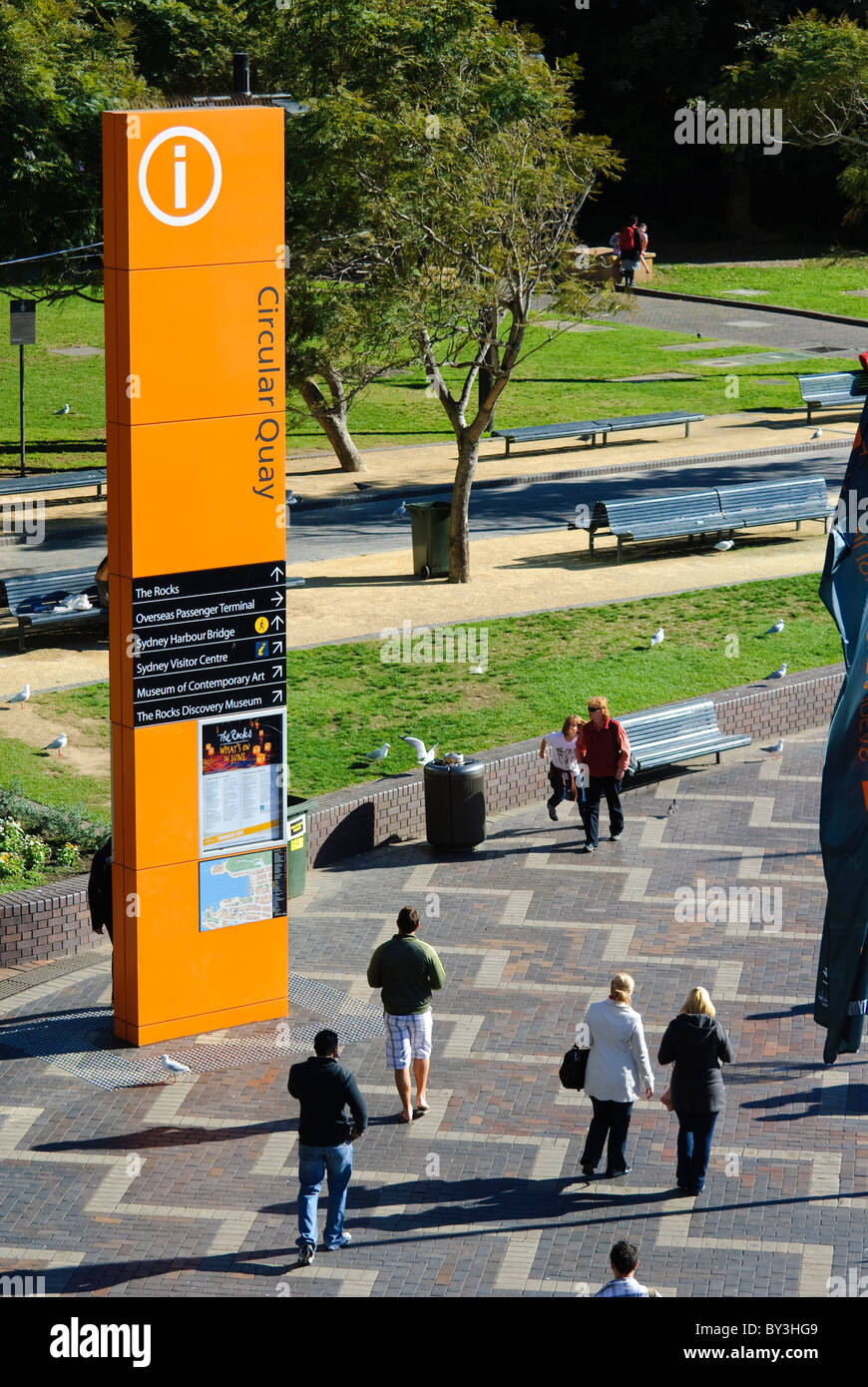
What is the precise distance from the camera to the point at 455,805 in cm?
1571

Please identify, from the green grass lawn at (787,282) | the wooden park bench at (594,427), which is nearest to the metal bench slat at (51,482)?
the wooden park bench at (594,427)

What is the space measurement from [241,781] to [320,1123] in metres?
3.49

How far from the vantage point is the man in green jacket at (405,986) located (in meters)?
11.3

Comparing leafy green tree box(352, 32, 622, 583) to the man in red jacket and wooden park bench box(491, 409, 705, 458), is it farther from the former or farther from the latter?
wooden park bench box(491, 409, 705, 458)

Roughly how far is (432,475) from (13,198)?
7999 millimetres

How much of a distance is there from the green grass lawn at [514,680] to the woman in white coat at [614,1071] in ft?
20.0

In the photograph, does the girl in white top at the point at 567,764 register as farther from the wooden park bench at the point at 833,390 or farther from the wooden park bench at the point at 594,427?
the wooden park bench at the point at 833,390

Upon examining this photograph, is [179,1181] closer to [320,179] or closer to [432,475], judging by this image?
[320,179]

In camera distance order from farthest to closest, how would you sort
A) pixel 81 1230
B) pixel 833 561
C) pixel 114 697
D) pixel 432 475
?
pixel 432 475 → pixel 114 697 → pixel 833 561 → pixel 81 1230

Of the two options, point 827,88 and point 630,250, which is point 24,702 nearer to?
point 827,88

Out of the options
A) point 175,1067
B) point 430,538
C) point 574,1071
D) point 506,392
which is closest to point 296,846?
point 175,1067

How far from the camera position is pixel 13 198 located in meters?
26.4

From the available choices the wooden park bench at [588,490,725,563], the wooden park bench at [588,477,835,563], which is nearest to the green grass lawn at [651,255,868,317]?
the wooden park bench at [588,477,835,563]

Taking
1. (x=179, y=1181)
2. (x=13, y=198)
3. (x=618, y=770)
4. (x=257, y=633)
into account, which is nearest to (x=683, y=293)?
(x=13, y=198)
